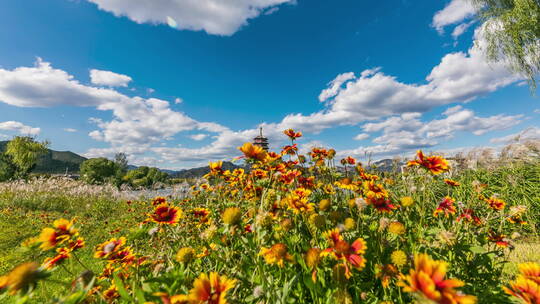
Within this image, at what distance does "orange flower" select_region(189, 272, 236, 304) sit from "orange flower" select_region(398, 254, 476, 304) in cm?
52

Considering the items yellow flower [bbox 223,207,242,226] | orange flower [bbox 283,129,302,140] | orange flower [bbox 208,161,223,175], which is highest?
orange flower [bbox 283,129,302,140]

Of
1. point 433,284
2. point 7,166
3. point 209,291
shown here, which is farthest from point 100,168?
point 433,284

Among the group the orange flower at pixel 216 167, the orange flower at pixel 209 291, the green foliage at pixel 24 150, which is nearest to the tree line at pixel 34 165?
the green foliage at pixel 24 150

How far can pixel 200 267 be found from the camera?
1.54m

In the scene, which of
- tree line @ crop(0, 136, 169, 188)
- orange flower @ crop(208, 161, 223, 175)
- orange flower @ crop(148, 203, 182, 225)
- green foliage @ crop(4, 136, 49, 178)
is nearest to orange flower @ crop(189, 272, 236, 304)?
orange flower @ crop(148, 203, 182, 225)

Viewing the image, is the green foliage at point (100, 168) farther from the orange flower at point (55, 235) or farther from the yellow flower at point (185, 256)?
the yellow flower at point (185, 256)

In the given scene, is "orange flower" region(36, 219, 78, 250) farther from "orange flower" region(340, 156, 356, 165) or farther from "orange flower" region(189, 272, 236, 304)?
"orange flower" region(340, 156, 356, 165)

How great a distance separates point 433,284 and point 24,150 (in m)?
40.8

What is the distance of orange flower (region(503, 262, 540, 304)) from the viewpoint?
2.27ft

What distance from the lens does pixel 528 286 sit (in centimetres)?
73

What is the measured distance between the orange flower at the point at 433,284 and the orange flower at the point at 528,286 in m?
0.22

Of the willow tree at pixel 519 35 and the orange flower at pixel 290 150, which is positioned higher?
the willow tree at pixel 519 35

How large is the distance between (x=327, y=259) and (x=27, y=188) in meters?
12.2

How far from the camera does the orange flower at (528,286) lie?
69 cm
